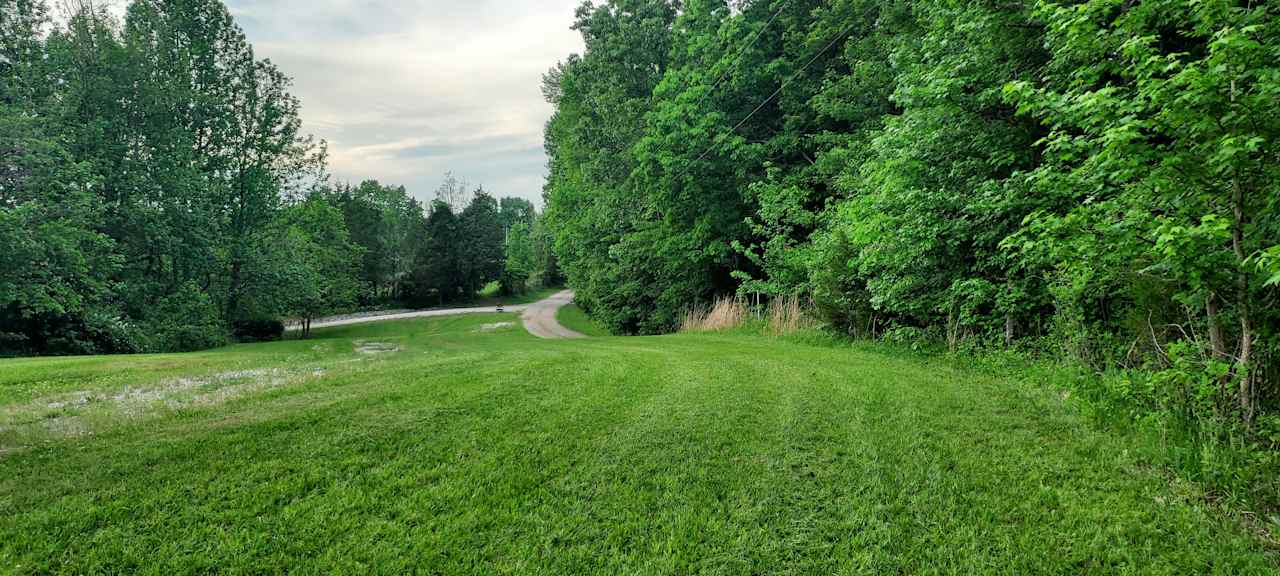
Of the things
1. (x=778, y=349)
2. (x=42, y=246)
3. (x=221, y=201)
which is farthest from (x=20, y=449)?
(x=221, y=201)

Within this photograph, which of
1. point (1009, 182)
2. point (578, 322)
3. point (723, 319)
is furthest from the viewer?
point (578, 322)

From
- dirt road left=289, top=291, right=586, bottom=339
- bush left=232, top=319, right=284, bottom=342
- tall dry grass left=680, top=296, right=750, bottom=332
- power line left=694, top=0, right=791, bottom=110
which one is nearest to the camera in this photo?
tall dry grass left=680, top=296, right=750, bottom=332

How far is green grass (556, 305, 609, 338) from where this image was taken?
26053 mm

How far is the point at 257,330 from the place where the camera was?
23.5 metres

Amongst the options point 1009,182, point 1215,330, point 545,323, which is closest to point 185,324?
point 545,323

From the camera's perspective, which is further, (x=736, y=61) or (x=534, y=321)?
(x=534, y=321)

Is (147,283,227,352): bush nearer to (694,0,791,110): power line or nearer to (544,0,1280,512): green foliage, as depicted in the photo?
(544,0,1280,512): green foliage

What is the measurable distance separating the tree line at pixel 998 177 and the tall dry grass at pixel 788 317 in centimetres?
40

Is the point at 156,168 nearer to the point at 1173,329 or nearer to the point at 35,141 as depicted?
the point at 35,141

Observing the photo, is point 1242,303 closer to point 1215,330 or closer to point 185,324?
point 1215,330

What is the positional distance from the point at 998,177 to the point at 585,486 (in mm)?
7683

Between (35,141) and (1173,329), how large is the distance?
22.0m

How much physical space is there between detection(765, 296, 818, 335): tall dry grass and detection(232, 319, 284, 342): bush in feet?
75.1

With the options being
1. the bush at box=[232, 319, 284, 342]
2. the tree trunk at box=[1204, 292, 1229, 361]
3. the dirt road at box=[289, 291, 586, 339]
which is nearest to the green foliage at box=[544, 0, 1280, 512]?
the tree trunk at box=[1204, 292, 1229, 361]
